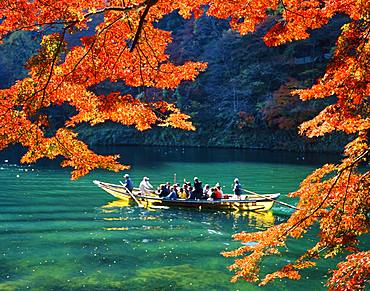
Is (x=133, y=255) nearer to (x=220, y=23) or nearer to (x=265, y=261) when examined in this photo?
(x=265, y=261)

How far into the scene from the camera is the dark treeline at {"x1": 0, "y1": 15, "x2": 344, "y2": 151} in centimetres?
3738

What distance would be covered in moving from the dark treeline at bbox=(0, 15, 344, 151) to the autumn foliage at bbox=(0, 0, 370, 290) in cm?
2877

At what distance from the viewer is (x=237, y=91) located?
43.8 meters

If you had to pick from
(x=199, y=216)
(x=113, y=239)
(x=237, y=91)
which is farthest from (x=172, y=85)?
(x=237, y=91)

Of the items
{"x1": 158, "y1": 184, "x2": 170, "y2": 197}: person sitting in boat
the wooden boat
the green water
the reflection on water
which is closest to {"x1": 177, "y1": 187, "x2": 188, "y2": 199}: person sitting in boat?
{"x1": 158, "y1": 184, "x2": 170, "y2": 197}: person sitting in boat

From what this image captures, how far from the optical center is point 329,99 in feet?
120

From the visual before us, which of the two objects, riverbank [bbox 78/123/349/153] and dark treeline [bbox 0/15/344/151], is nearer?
dark treeline [bbox 0/15/344/151]

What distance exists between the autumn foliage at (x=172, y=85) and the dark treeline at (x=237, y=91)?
2877 centimetres

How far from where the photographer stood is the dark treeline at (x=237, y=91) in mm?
A: 37375

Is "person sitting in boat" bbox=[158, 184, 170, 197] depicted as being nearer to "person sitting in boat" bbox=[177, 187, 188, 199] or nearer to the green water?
"person sitting in boat" bbox=[177, 187, 188, 199]

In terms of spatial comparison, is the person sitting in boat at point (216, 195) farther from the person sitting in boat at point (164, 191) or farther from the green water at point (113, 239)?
the person sitting in boat at point (164, 191)

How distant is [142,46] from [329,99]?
1243 inches

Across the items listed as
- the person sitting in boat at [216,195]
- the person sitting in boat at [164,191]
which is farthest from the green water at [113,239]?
the person sitting in boat at [164,191]

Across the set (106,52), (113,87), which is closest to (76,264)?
(106,52)
